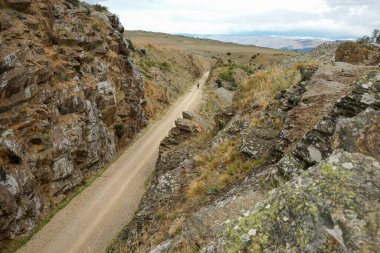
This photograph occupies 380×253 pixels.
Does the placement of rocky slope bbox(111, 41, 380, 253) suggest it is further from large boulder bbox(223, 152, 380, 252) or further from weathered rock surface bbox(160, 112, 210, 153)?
weathered rock surface bbox(160, 112, 210, 153)

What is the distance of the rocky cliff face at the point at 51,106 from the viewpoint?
2038 cm

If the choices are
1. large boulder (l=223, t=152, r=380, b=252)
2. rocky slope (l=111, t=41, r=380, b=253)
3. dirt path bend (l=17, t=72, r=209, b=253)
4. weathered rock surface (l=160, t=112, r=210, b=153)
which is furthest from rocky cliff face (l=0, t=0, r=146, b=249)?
large boulder (l=223, t=152, r=380, b=252)

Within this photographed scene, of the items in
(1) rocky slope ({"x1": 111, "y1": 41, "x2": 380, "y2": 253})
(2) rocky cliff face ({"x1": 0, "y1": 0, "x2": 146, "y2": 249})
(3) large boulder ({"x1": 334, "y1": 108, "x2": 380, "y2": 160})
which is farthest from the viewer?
(2) rocky cliff face ({"x1": 0, "y1": 0, "x2": 146, "y2": 249})

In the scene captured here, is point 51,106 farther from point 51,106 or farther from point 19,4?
point 19,4

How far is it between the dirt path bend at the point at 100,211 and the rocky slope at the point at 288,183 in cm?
446

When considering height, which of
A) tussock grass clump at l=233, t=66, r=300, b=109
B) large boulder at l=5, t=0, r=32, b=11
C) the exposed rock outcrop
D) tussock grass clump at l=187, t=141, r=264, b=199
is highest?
large boulder at l=5, t=0, r=32, b=11

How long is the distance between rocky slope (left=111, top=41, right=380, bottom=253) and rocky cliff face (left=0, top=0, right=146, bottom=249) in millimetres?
8121

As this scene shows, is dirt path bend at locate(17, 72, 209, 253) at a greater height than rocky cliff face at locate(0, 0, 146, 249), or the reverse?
rocky cliff face at locate(0, 0, 146, 249)

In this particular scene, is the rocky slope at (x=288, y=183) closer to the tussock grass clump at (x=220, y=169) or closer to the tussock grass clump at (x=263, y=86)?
the tussock grass clump at (x=220, y=169)

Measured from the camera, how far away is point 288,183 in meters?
6.01

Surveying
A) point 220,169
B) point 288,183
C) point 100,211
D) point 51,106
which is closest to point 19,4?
point 51,106

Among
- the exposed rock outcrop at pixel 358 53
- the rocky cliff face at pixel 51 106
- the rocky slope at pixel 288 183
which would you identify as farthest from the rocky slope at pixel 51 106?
the exposed rock outcrop at pixel 358 53

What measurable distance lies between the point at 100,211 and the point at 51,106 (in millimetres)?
8511

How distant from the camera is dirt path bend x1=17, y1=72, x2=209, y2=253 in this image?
778 inches
